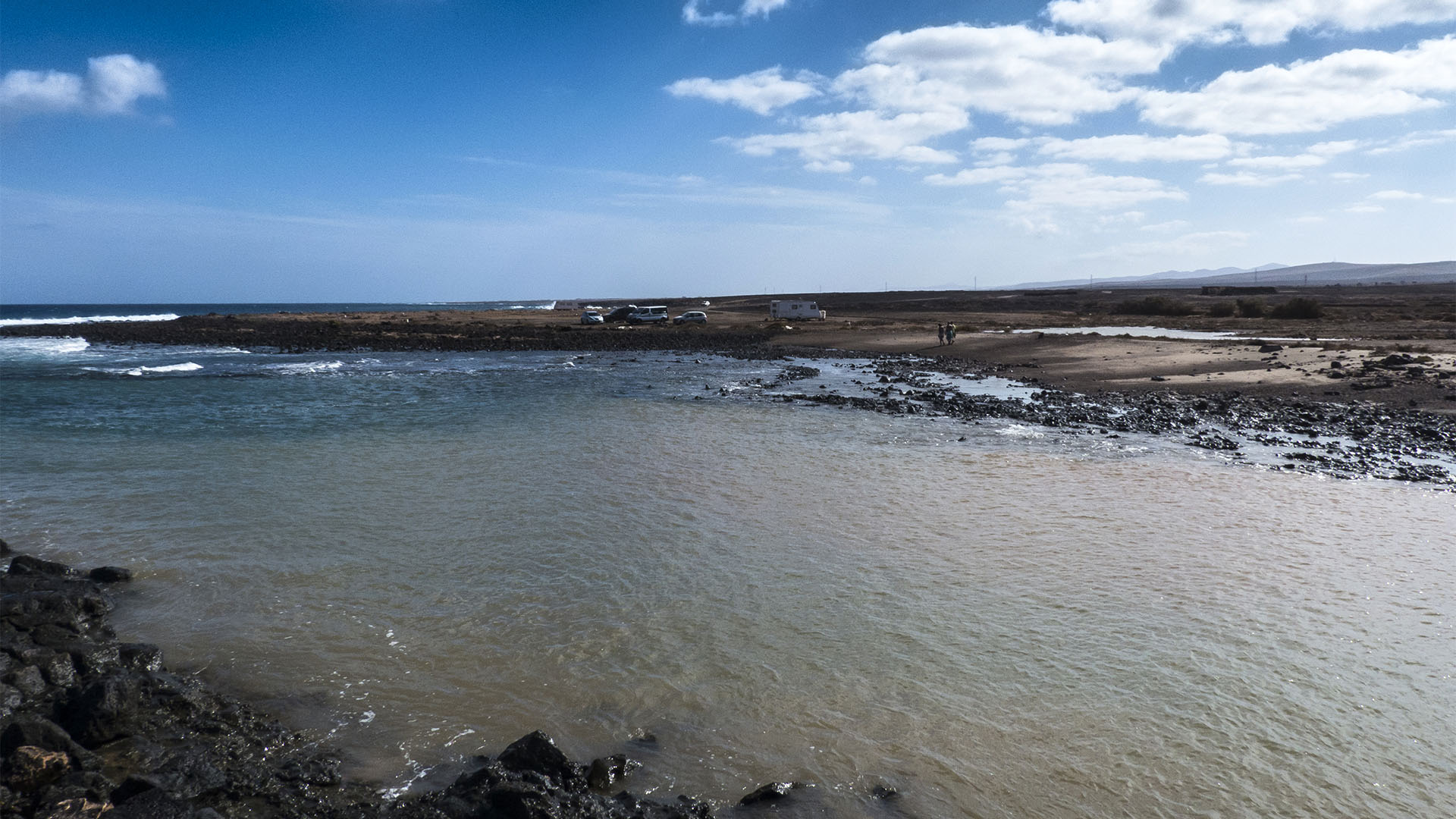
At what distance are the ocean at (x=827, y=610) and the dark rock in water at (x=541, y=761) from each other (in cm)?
51

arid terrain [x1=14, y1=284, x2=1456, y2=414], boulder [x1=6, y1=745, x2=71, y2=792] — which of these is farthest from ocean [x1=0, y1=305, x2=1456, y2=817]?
arid terrain [x1=14, y1=284, x2=1456, y2=414]

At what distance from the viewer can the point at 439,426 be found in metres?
22.2

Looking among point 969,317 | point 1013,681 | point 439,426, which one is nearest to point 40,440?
point 439,426

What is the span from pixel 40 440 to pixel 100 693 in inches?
712

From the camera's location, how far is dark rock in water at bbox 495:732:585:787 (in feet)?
17.9

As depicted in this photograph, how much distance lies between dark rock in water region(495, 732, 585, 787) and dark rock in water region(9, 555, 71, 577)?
744cm

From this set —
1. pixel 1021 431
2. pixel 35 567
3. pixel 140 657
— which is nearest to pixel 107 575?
pixel 35 567

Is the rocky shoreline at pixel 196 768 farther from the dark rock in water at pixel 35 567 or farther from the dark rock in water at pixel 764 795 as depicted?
the dark rock in water at pixel 35 567

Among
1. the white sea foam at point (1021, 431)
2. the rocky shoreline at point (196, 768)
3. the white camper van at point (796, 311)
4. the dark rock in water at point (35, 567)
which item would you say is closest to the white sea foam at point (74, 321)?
the white camper van at point (796, 311)

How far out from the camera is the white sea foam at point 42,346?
166 ft

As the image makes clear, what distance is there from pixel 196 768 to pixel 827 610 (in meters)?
5.96

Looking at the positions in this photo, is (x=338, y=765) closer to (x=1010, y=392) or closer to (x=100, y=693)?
(x=100, y=693)

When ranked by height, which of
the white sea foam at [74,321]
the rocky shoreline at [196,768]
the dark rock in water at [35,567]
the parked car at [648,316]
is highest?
the white sea foam at [74,321]

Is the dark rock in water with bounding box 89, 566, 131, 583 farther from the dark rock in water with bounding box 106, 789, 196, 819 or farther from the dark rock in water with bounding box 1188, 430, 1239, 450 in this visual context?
the dark rock in water with bounding box 1188, 430, 1239, 450
